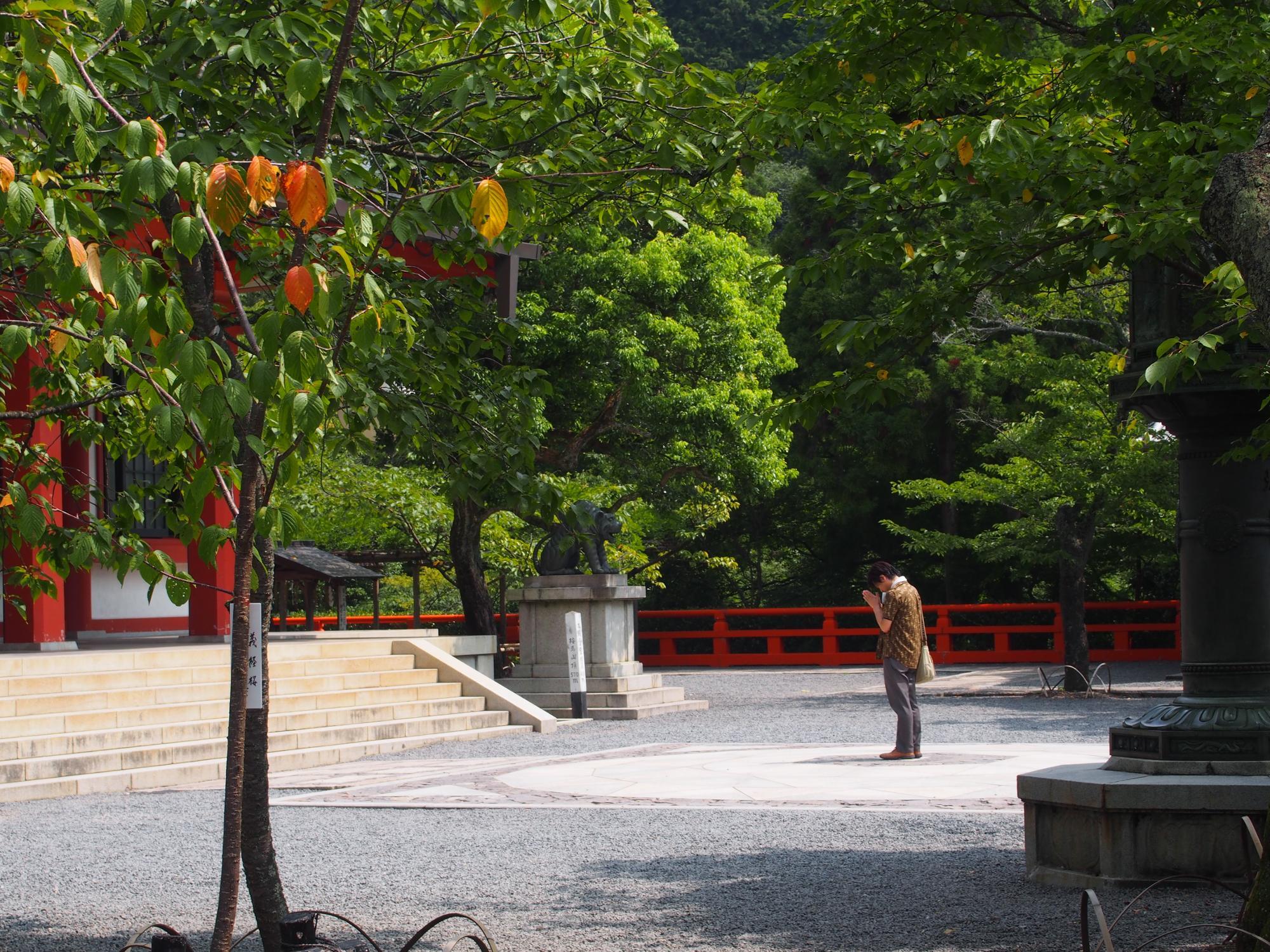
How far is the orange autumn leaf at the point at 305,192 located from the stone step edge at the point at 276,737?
25.6ft

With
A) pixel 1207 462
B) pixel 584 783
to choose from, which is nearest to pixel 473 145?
pixel 1207 462

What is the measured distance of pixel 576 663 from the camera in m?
15.2

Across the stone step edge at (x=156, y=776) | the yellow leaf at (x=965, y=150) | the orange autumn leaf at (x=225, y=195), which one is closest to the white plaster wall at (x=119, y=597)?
the stone step edge at (x=156, y=776)

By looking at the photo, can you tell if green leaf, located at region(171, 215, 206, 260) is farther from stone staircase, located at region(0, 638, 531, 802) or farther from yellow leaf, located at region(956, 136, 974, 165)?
stone staircase, located at region(0, 638, 531, 802)

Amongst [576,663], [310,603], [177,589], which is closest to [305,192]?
[177,589]

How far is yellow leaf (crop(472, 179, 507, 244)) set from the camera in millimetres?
3012

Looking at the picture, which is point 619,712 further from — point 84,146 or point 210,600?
point 84,146

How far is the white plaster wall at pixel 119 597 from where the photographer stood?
19531 millimetres

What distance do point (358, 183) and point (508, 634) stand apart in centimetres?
2459

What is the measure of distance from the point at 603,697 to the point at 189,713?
17.2 feet

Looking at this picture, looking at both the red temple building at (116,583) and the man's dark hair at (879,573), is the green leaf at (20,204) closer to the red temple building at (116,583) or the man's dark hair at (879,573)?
the man's dark hair at (879,573)

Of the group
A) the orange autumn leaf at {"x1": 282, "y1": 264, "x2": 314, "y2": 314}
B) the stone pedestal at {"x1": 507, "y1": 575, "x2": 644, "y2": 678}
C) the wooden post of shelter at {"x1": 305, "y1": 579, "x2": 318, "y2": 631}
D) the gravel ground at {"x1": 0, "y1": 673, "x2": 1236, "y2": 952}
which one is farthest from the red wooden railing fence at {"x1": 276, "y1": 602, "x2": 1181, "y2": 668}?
the orange autumn leaf at {"x1": 282, "y1": 264, "x2": 314, "y2": 314}

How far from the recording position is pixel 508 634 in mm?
28766

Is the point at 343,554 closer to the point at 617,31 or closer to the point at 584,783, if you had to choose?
the point at 584,783
